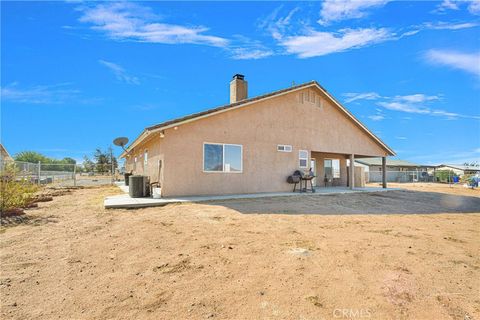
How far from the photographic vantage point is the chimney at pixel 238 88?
13.2m

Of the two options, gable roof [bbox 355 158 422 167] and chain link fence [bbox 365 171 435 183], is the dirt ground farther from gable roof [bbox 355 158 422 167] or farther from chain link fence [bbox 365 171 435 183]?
gable roof [bbox 355 158 422 167]

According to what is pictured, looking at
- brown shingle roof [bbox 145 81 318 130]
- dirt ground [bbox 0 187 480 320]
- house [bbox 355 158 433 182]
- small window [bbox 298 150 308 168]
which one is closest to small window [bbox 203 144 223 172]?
brown shingle roof [bbox 145 81 318 130]

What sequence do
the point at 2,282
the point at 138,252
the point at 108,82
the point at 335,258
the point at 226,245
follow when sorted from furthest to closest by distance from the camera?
the point at 108,82 → the point at 226,245 → the point at 138,252 → the point at 335,258 → the point at 2,282

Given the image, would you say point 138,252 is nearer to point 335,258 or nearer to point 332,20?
point 335,258

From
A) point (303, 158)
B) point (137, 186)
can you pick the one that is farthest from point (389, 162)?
point (137, 186)

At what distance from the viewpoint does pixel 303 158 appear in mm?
13047

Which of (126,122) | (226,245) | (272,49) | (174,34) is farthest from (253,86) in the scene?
(126,122)

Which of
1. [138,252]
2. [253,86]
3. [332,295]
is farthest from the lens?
[253,86]

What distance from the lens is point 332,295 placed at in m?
2.64

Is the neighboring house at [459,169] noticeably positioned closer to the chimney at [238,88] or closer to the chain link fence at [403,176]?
the chain link fence at [403,176]

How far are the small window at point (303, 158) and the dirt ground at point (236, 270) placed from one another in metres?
7.02

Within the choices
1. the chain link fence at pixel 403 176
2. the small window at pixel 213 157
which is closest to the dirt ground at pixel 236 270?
the small window at pixel 213 157

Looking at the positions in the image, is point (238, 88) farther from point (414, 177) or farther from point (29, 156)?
point (29, 156)

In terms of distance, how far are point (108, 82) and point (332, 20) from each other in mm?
17483
